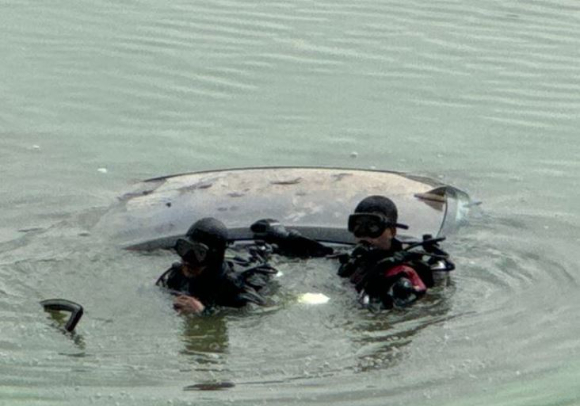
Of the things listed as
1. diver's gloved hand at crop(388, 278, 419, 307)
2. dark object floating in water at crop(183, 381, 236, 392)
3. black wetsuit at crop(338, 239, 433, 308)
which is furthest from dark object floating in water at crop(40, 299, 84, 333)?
diver's gloved hand at crop(388, 278, 419, 307)

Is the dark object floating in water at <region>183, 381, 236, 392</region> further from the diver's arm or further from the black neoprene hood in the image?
the black neoprene hood

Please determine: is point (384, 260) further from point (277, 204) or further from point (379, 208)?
point (277, 204)

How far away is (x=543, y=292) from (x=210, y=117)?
13.3 feet

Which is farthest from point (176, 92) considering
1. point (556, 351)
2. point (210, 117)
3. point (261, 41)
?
point (556, 351)

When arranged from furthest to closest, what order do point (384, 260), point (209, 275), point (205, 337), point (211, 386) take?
point (384, 260) → point (209, 275) → point (205, 337) → point (211, 386)

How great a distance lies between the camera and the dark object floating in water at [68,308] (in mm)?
7918

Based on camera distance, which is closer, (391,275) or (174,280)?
(391,275)

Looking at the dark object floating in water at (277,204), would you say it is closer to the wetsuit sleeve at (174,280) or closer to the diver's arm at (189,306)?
the wetsuit sleeve at (174,280)

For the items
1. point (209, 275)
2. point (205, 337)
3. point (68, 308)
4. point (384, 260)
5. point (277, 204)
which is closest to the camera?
point (68, 308)

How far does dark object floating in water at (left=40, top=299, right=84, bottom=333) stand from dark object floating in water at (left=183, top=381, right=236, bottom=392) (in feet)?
2.81

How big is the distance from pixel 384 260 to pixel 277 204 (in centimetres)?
120

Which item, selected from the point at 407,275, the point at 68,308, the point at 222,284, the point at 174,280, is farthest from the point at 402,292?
the point at 68,308

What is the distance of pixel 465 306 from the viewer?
28.3ft

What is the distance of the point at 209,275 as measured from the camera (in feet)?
27.1
